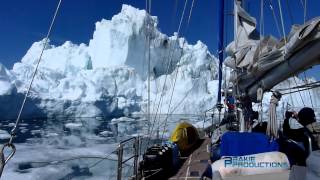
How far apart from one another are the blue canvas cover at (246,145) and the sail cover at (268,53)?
744mm

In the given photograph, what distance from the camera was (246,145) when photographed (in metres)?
3.18

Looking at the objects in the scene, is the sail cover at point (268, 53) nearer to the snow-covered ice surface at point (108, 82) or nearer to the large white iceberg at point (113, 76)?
the snow-covered ice surface at point (108, 82)

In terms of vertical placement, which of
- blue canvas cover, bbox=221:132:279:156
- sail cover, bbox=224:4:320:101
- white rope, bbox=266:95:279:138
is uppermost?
sail cover, bbox=224:4:320:101

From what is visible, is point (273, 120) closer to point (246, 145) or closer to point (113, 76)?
point (246, 145)

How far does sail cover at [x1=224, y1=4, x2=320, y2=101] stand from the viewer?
8.79 feet

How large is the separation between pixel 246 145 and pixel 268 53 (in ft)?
3.32

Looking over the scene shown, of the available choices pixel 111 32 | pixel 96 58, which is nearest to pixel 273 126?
pixel 111 32

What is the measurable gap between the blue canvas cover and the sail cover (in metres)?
0.74

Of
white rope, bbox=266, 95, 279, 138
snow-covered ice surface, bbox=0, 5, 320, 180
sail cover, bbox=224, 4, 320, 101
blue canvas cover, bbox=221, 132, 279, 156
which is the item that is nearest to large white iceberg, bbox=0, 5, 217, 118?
snow-covered ice surface, bbox=0, 5, 320, 180

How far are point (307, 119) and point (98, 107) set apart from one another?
41.8m

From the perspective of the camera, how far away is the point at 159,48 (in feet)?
175

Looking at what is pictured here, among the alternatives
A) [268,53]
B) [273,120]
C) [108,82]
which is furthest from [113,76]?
[273,120]

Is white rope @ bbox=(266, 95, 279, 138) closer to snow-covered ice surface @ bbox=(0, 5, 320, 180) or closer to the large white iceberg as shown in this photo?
snow-covered ice surface @ bbox=(0, 5, 320, 180)

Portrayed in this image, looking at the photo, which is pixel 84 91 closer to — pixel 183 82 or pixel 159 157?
pixel 183 82
